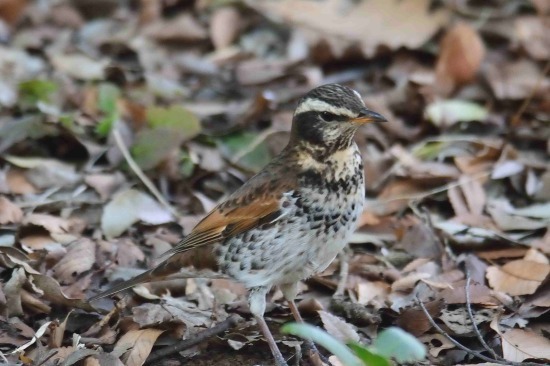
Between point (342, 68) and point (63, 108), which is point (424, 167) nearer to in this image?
point (342, 68)

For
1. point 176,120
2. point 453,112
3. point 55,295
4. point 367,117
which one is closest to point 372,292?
point 367,117

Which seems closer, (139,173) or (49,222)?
(49,222)

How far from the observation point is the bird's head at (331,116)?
5961 mm

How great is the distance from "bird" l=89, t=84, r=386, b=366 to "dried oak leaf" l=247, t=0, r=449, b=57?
4191 millimetres

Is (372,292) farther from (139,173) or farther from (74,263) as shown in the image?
(139,173)

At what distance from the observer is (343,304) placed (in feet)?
21.4

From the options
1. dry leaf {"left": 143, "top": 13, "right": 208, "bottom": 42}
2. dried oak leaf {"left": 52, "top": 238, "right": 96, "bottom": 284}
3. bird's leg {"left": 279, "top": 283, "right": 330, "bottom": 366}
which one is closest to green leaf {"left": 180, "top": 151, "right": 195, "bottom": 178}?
dried oak leaf {"left": 52, "top": 238, "right": 96, "bottom": 284}

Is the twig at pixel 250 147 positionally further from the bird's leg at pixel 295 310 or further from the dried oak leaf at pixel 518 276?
the dried oak leaf at pixel 518 276

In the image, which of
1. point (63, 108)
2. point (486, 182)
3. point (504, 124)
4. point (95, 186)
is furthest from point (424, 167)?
point (63, 108)

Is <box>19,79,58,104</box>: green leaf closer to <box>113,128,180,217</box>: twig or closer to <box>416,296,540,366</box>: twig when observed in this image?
<box>113,128,180,217</box>: twig

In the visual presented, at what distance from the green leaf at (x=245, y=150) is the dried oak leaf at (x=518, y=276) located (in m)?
2.38

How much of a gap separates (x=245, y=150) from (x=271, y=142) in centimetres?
24

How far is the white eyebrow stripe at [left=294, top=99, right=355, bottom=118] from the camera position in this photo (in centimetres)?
597

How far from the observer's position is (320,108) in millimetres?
6051
